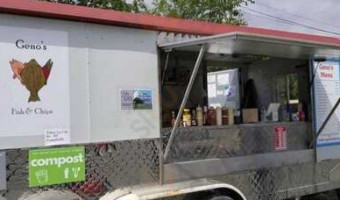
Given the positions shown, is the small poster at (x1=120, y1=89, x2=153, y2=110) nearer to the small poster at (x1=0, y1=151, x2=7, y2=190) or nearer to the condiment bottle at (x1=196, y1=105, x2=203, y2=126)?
the condiment bottle at (x1=196, y1=105, x2=203, y2=126)

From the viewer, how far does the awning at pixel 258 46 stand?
17.9ft

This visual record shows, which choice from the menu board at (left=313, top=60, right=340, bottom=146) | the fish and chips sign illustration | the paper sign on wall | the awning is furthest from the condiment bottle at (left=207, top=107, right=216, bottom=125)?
the paper sign on wall

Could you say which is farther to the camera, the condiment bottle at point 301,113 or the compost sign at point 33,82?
the condiment bottle at point 301,113

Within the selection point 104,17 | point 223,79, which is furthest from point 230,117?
point 104,17

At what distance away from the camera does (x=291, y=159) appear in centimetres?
711

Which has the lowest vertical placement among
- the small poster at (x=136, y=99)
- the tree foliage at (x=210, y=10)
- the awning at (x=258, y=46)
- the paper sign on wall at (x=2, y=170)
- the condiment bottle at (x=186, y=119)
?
the paper sign on wall at (x=2, y=170)

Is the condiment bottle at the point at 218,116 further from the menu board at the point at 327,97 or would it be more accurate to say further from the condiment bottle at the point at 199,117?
the menu board at the point at 327,97

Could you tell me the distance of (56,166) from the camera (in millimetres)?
4918

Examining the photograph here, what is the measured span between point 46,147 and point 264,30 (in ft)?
10.9

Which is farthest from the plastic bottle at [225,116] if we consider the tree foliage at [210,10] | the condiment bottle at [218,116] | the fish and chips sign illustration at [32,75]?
the tree foliage at [210,10]

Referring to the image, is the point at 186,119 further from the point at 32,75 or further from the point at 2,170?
the point at 2,170

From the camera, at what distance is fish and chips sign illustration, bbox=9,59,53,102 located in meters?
4.79

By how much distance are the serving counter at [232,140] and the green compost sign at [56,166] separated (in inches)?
44.0

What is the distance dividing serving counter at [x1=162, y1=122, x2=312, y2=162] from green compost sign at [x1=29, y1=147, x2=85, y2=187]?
1118 millimetres
